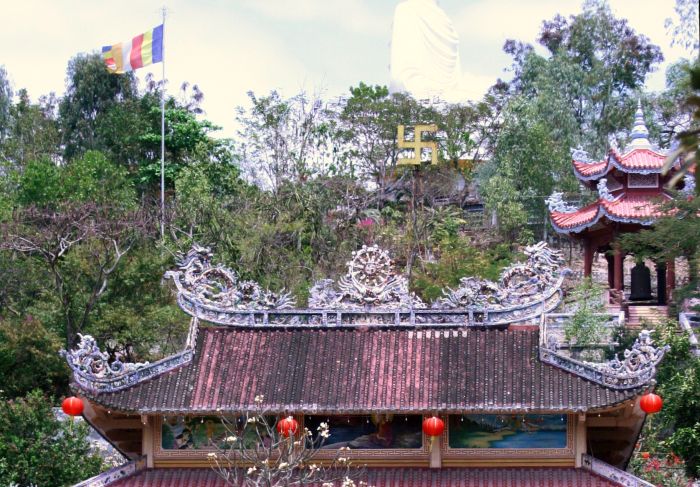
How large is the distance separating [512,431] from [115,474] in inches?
200

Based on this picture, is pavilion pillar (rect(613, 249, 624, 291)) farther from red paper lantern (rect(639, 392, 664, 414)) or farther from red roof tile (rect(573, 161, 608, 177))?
red paper lantern (rect(639, 392, 664, 414))

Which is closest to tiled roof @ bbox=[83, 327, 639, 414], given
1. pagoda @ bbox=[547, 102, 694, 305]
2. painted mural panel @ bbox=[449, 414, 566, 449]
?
painted mural panel @ bbox=[449, 414, 566, 449]

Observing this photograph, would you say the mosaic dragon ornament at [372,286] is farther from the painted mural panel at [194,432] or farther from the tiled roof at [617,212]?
the tiled roof at [617,212]

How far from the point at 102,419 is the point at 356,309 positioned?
3616 millimetres

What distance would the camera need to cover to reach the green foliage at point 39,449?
60.8ft

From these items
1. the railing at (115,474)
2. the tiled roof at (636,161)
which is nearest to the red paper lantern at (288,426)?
the railing at (115,474)

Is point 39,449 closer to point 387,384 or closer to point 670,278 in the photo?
point 387,384

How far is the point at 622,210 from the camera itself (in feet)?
90.7

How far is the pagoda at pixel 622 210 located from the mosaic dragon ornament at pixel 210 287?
12.2 metres

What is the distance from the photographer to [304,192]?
33.2 metres

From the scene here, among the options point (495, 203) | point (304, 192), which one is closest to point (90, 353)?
point (304, 192)

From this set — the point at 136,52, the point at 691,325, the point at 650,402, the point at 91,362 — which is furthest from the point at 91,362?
the point at 136,52

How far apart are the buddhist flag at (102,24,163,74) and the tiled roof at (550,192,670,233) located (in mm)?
14279

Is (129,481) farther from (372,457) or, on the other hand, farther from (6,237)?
(6,237)
